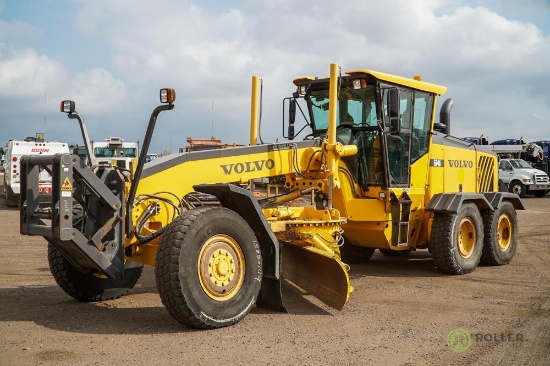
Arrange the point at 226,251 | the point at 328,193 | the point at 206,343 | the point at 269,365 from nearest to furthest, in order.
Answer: the point at 269,365 → the point at 206,343 → the point at 226,251 → the point at 328,193

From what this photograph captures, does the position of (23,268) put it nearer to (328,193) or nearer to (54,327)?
(54,327)

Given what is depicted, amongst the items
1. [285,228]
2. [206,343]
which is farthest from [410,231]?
[206,343]

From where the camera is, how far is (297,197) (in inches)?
318

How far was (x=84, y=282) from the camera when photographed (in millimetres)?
6965

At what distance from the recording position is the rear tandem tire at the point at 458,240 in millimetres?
8984

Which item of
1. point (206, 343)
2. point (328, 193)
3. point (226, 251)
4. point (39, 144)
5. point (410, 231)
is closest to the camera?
point (206, 343)

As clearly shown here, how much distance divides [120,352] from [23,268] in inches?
209

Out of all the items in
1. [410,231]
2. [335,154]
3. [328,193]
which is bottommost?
[410,231]

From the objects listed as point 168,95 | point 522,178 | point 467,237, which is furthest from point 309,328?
point 522,178

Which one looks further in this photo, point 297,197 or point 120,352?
point 297,197

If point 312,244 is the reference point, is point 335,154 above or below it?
above

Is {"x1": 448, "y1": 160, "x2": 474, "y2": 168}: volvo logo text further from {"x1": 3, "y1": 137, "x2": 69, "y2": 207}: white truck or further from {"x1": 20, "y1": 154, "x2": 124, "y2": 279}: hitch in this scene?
{"x1": 3, "y1": 137, "x2": 69, "y2": 207}: white truck

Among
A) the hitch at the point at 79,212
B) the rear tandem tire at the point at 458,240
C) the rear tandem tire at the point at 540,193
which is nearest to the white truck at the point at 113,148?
the rear tandem tire at the point at 458,240

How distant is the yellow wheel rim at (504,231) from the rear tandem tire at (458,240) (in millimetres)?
968
